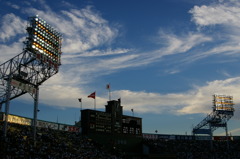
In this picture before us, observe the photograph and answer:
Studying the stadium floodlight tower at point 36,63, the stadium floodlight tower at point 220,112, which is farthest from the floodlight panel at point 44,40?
the stadium floodlight tower at point 220,112

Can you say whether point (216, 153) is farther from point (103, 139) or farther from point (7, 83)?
point (7, 83)

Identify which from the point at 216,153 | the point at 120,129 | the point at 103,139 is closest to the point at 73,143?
the point at 103,139

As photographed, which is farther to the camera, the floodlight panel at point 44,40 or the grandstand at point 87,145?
the floodlight panel at point 44,40

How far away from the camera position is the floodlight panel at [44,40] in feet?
141

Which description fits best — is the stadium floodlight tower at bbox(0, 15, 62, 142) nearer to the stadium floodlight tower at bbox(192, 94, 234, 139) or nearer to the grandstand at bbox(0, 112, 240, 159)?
the grandstand at bbox(0, 112, 240, 159)

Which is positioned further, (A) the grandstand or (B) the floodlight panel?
(B) the floodlight panel

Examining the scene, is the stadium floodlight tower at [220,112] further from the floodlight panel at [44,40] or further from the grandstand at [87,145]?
the floodlight panel at [44,40]

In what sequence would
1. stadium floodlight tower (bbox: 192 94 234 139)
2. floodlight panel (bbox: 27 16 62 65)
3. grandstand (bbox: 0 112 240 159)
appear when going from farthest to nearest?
1. stadium floodlight tower (bbox: 192 94 234 139)
2. floodlight panel (bbox: 27 16 62 65)
3. grandstand (bbox: 0 112 240 159)

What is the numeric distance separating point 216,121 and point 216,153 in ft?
30.5

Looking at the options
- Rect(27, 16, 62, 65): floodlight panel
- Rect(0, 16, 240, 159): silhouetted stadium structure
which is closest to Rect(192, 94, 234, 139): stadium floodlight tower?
Rect(0, 16, 240, 159): silhouetted stadium structure

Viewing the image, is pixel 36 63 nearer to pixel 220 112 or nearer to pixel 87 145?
pixel 87 145

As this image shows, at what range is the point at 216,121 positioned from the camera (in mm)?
84562

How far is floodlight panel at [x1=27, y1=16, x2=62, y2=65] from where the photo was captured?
1692 inches

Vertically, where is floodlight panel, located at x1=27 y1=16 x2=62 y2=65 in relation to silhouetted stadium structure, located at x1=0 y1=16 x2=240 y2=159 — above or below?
above
